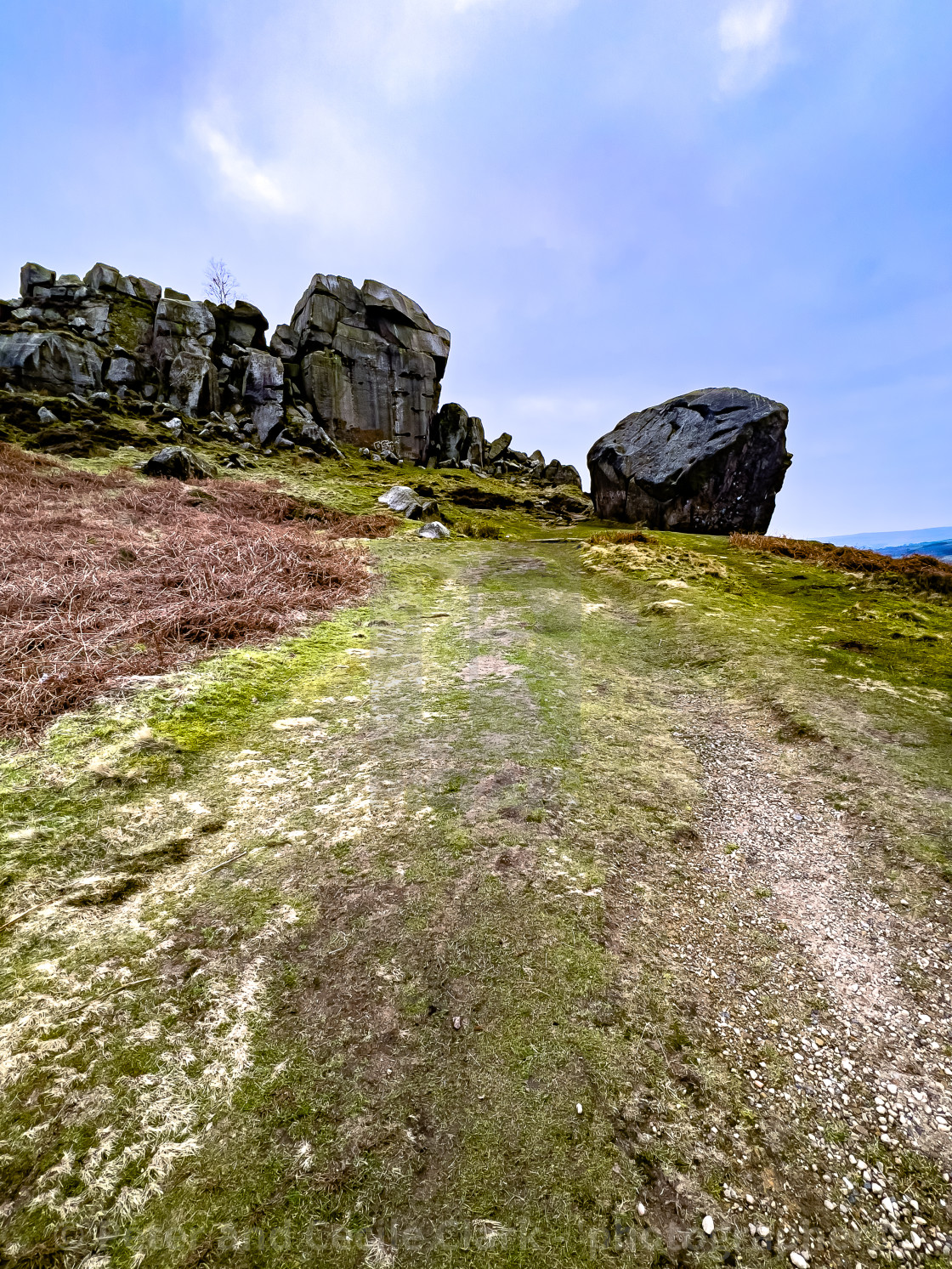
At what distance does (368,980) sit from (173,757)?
343 centimetres

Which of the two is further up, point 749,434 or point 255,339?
point 255,339

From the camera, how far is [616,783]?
17.5ft

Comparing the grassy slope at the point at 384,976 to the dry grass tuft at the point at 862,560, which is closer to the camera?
the grassy slope at the point at 384,976

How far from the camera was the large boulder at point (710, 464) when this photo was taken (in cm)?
2534

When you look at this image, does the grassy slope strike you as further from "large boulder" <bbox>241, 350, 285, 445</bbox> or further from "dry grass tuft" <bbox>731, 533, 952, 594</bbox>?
"large boulder" <bbox>241, 350, 285, 445</bbox>

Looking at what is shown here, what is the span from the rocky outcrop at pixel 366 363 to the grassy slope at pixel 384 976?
51.5m

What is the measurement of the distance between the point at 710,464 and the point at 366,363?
41.2 meters

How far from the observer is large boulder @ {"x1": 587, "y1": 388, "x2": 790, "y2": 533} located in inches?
998

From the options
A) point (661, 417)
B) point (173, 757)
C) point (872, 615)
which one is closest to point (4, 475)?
point (173, 757)

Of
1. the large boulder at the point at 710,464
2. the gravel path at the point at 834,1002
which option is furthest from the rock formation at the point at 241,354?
the gravel path at the point at 834,1002

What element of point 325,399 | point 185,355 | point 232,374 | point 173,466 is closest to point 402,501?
point 173,466

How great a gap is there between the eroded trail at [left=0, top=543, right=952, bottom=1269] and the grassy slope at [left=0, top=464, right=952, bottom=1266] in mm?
16

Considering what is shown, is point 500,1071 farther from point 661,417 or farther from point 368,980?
point 661,417

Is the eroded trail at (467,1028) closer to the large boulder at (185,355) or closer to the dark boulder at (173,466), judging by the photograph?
the dark boulder at (173,466)
